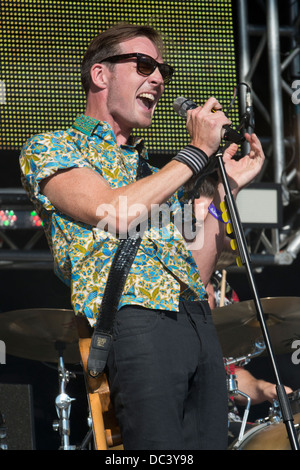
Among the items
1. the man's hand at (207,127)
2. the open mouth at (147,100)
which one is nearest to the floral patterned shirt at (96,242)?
the open mouth at (147,100)

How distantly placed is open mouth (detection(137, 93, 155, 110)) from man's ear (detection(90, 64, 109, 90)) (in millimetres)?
138

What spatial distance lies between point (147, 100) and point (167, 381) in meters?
0.95

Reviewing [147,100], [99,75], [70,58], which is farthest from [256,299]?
[70,58]

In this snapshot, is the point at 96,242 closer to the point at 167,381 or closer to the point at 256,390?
the point at 167,381

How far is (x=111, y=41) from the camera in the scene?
242 centimetres

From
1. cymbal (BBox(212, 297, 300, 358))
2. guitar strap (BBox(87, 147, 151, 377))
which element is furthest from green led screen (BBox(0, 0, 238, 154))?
guitar strap (BBox(87, 147, 151, 377))

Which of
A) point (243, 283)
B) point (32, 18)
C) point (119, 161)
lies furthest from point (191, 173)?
point (243, 283)

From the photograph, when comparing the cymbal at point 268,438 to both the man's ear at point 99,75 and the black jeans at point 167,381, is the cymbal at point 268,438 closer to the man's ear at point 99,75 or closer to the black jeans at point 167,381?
the black jeans at point 167,381

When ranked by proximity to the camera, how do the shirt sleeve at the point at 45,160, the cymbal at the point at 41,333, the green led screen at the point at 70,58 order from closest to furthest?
the shirt sleeve at the point at 45,160 → the cymbal at the point at 41,333 → the green led screen at the point at 70,58

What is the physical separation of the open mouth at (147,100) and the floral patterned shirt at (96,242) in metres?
0.15

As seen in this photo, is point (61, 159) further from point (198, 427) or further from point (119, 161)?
point (198, 427)

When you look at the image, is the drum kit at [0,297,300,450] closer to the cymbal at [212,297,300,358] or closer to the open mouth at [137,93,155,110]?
the cymbal at [212,297,300,358]

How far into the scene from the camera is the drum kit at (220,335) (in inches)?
135

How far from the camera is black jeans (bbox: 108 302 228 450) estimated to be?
1.84m
